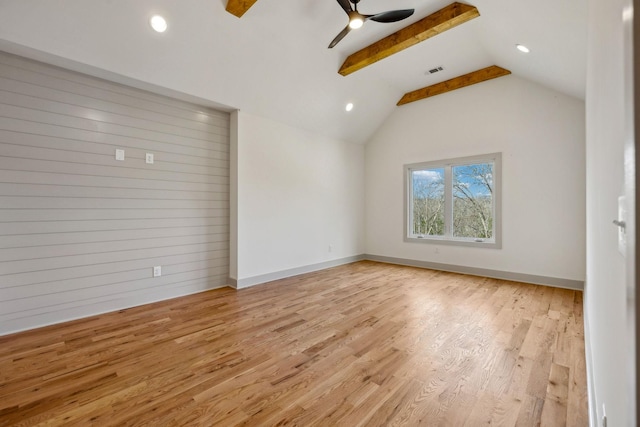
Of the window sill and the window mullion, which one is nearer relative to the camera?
the window sill

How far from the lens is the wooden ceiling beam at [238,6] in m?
2.85

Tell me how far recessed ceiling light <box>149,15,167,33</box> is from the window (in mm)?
4577

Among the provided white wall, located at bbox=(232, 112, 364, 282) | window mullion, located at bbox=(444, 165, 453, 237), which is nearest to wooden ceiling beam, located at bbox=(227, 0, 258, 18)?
white wall, located at bbox=(232, 112, 364, 282)

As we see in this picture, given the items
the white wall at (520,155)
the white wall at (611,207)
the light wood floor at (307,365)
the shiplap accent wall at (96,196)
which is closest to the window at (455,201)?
the white wall at (520,155)

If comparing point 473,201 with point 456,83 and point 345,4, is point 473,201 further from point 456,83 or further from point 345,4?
point 345,4

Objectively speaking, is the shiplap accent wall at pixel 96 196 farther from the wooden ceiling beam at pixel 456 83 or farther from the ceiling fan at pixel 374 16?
the wooden ceiling beam at pixel 456 83

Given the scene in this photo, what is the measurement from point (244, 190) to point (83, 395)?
2.93 m

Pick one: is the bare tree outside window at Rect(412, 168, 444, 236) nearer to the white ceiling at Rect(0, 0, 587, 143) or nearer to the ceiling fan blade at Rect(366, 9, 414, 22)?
the white ceiling at Rect(0, 0, 587, 143)

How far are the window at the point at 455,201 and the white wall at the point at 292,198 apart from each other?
1.25 meters

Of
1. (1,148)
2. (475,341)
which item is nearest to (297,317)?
(475,341)

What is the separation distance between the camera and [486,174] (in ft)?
16.2

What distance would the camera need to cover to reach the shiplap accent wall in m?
2.77

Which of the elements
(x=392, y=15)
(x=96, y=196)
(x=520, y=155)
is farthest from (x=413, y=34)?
(x=96, y=196)

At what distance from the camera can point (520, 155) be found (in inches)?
178
